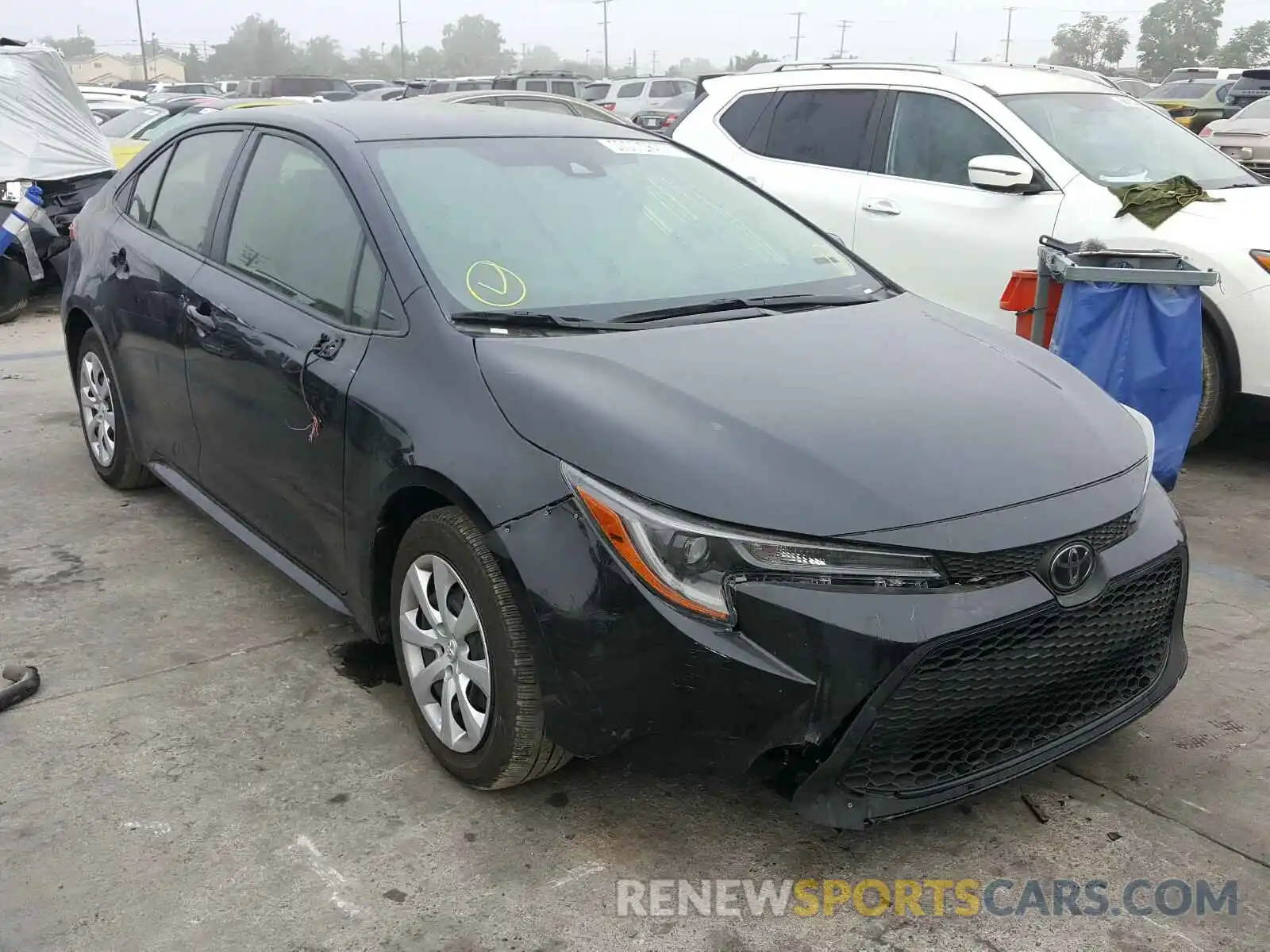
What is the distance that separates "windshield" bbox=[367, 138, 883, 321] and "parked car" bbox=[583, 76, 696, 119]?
28.6 meters

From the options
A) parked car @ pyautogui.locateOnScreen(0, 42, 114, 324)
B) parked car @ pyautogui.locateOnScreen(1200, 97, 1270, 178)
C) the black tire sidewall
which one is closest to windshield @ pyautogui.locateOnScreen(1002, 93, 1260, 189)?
the black tire sidewall

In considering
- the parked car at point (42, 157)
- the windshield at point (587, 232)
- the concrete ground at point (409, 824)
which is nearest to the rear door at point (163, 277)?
the concrete ground at point (409, 824)

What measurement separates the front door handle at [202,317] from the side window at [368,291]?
2.55 feet

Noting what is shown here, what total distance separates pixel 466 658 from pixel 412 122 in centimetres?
180

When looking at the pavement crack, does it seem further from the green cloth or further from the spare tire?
the spare tire

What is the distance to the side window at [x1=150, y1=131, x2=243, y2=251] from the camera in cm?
418

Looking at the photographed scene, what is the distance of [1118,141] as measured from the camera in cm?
631

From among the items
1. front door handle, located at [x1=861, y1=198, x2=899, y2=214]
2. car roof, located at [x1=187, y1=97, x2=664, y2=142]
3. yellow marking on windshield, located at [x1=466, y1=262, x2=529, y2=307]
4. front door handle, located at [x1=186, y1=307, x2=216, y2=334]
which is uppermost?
car roof, located at [x1=187, y1=97, x2=664, y2=142]

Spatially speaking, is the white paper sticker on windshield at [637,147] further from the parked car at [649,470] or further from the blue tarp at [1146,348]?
the blue tarp at [1146,348]

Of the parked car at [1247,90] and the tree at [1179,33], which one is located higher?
the tree at [1179,33]

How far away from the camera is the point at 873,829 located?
2.87 metres

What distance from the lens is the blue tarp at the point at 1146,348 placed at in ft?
15.7

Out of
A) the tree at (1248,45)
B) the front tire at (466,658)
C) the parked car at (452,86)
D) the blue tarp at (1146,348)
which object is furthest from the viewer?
the tree at (1248,45)

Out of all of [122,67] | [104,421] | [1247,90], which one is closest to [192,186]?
[104,421]
